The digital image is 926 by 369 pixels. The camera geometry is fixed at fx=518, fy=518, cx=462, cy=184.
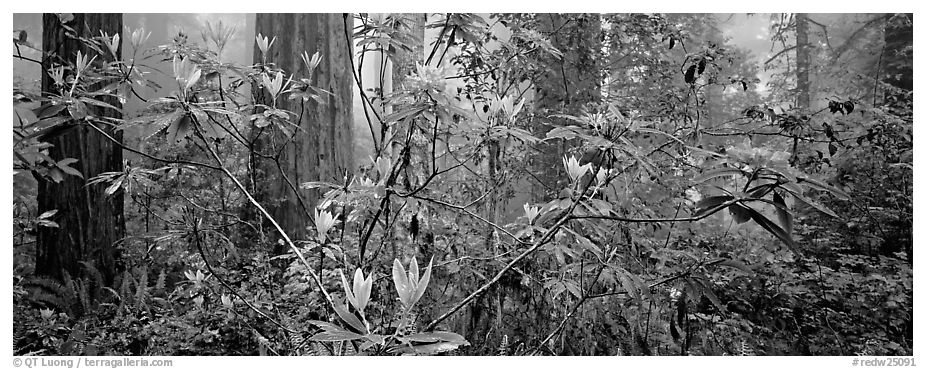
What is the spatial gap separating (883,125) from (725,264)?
3.13m

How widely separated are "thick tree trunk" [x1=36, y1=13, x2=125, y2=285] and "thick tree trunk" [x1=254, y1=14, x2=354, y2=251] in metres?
1.11

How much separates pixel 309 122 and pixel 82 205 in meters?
1.73

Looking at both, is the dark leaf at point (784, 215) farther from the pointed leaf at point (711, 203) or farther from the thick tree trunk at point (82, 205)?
the thick tree trunk at point (82, 205)

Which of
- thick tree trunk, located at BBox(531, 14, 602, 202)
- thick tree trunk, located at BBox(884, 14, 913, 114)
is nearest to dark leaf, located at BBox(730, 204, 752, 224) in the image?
thick tree trunk, located at BBox(531, 14, 602, 202)

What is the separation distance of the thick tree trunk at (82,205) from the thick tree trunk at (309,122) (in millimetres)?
1111

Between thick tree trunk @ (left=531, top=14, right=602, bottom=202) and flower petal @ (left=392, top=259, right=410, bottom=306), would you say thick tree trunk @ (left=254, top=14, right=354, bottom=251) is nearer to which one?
thick tree trunk @ (left=531, top=14, right=602, bottom=202)

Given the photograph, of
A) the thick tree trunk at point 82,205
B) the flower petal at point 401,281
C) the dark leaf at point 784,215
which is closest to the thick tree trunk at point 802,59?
the dark leaf at point 784,215

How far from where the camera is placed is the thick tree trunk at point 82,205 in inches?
145

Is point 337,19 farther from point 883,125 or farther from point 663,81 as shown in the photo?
point 883,125

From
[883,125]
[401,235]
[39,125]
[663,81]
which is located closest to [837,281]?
[883,125]

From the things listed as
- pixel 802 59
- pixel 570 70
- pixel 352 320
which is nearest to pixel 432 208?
pixel 352 320

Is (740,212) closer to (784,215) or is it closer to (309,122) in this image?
(784,215)

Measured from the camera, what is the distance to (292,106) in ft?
13.9

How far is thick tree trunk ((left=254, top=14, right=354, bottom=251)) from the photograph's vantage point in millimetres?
4258
